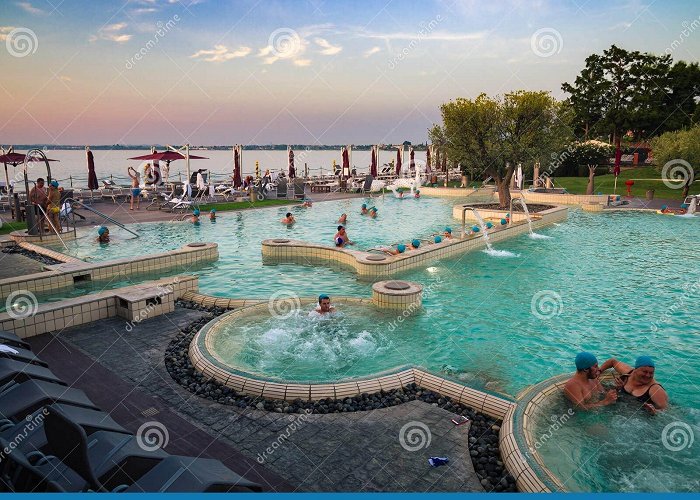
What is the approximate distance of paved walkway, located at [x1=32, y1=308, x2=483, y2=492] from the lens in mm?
4191

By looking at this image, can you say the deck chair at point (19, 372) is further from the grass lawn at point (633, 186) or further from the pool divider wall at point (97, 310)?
the grass lawn at point (633, 186)

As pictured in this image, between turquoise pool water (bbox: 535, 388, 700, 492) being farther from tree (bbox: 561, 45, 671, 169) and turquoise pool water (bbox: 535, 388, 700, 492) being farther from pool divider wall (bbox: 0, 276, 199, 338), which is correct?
tree (bbox: 561, 45, 671, 169)

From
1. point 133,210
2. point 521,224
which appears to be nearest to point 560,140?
point 521,224

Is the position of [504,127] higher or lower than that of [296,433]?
higher

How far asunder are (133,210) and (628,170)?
4034 centimetres

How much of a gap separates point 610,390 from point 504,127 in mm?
17629

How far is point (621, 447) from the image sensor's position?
4.94 m

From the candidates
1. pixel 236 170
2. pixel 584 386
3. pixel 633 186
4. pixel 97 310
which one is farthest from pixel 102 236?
pixel 633 186

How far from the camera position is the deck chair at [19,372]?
462cm

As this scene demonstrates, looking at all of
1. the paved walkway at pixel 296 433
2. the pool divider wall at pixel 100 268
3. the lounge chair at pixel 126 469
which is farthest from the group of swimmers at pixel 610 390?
the pool divider wall at pixel 100 268

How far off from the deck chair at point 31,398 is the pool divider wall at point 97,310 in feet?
11.2

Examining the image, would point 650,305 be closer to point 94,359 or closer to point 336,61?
point 94,359

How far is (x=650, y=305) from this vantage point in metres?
9.68

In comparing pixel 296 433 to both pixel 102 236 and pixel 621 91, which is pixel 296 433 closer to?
pixel 102 236
